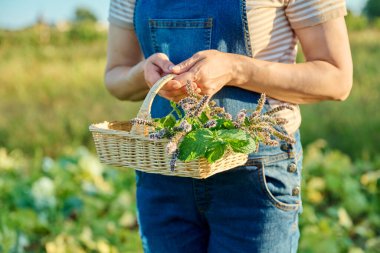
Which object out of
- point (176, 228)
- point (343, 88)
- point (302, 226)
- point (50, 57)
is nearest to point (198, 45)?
point (343, 88)

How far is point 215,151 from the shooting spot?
1213 mm

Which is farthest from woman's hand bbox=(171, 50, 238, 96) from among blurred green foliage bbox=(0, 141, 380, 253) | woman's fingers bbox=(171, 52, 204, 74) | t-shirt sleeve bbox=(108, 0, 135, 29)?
blurred green foliage bbox=(0, 141, 380, 253)

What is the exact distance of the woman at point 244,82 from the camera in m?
1.43

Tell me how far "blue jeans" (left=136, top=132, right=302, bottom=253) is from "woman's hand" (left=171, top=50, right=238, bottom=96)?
210 mm

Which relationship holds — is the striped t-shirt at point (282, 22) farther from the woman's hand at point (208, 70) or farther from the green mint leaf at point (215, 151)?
the green mint leaf at point (215, 151)

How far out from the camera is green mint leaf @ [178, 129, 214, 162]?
1.20 m

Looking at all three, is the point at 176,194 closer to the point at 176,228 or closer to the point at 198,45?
the point at 176,228

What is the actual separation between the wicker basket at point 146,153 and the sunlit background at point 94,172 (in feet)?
5.30

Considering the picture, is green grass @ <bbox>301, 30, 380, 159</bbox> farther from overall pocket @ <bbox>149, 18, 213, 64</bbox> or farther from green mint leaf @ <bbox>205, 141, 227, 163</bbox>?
green mint leaf @ <bbox>205, 141, 227, 163</bbox>

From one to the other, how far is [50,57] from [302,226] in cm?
655

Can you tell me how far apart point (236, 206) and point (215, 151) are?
0.33 meters

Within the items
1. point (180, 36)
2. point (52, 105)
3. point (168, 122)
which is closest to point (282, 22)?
point (180, 36)

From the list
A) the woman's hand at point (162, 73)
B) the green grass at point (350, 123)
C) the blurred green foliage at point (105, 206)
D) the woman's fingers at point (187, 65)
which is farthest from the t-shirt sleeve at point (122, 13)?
the green grass at point (350, 123)

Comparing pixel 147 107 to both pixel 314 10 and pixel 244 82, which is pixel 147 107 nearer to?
pixel 244 82
